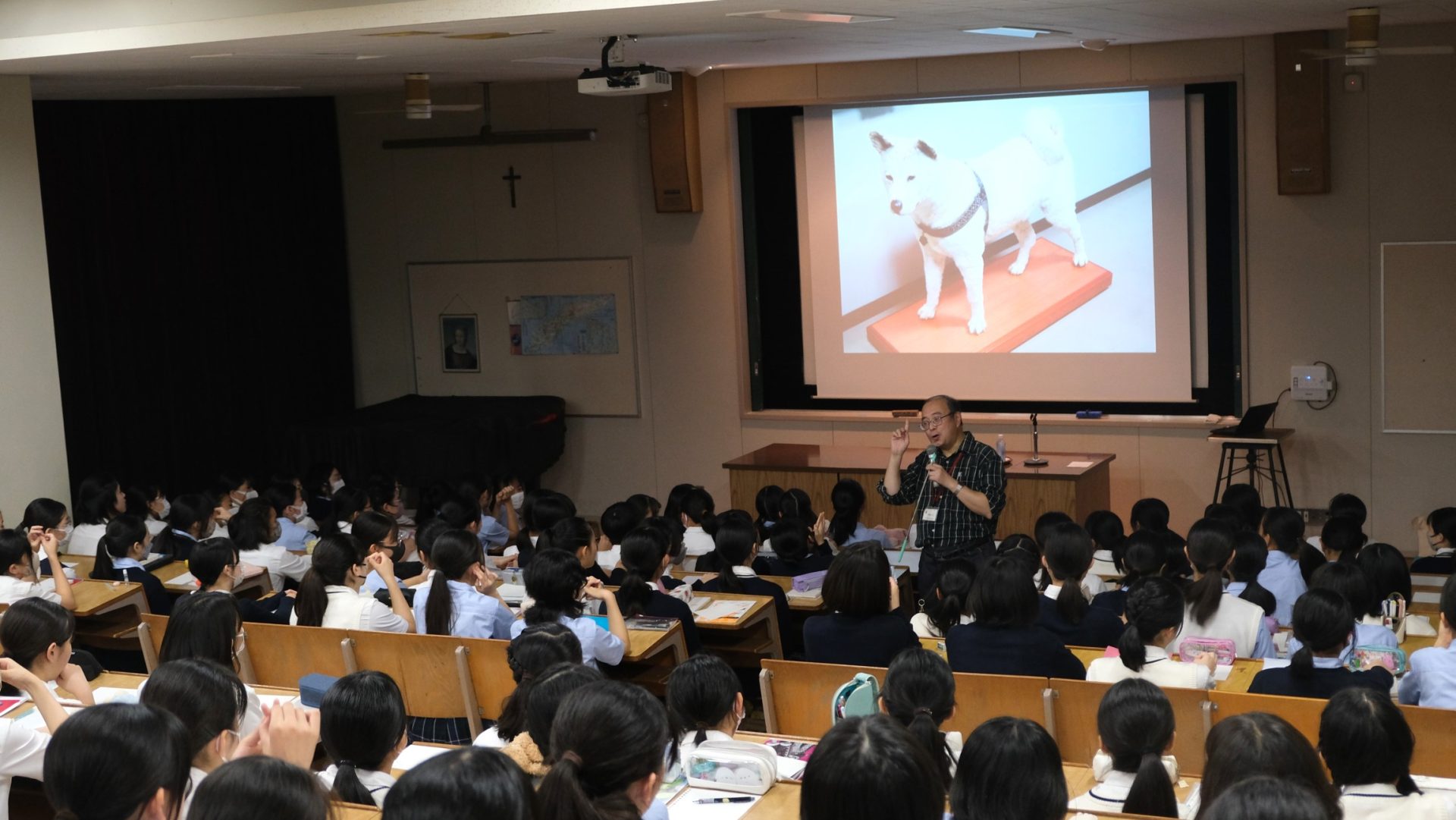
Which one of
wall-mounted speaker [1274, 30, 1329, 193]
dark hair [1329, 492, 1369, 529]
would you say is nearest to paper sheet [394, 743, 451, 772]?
dark hair [1329, 492, 1369, 529]

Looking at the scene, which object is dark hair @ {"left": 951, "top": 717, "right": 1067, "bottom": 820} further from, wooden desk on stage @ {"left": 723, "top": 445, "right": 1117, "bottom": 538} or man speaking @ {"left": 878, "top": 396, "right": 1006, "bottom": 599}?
wooden desk on stage @ {"left": 723, "top": 445, "right": 1117, "bottom": 538}

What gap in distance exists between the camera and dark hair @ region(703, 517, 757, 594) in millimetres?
5602

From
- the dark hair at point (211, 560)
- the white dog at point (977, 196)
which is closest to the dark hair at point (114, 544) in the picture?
the dark hair at point (211, 560)

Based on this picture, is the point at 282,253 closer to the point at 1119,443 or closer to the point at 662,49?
the point at 662,49

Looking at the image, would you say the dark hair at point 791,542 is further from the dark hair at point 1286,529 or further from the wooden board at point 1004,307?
the wooden board at point 1004,307

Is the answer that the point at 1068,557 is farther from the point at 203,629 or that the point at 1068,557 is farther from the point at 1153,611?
the point at 203,629

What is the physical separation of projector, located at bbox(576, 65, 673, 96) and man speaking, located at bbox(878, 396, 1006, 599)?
1.83 metres

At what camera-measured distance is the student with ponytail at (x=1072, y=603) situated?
462cm

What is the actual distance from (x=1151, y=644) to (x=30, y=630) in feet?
10.0

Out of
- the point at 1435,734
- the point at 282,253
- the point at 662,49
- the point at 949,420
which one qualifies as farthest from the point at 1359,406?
the point at 282,253

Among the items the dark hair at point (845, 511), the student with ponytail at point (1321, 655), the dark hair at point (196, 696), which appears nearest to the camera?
the dark hair at point (196, 696)

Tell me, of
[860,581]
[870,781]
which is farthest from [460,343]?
[870,781]

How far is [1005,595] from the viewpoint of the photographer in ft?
13.6

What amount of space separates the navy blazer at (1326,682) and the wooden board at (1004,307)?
5414 millimetres
